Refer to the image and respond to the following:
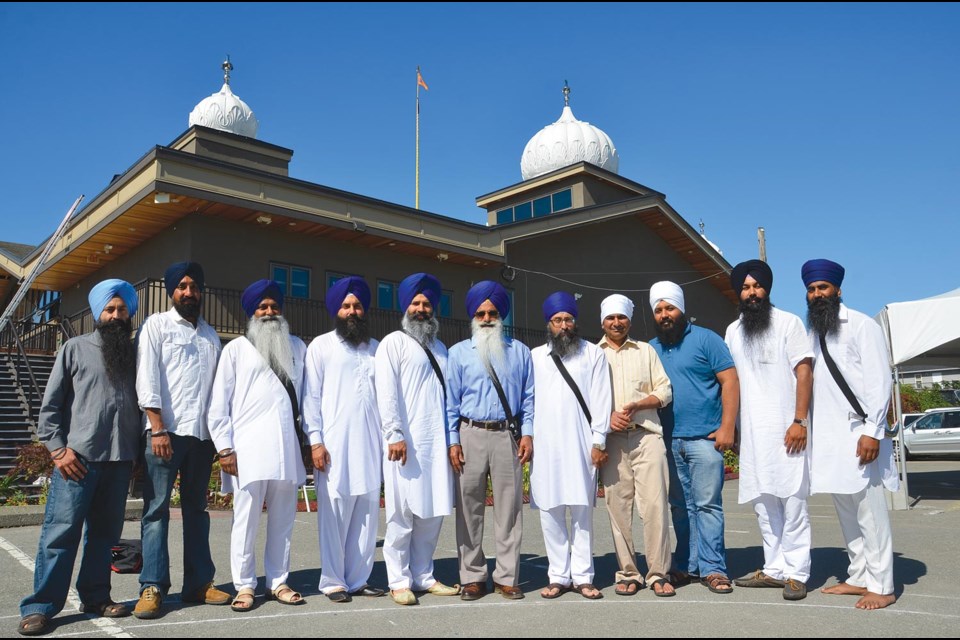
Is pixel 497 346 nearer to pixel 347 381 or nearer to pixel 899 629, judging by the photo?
pixel 347 381

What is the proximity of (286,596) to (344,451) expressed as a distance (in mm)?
1022

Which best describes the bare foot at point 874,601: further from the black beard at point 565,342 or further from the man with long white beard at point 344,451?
the man with long white beard at point 344,451

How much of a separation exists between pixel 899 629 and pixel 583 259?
1838 centimetres

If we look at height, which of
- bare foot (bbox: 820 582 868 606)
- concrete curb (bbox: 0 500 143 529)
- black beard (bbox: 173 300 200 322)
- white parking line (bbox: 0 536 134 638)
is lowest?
bare foot (bbox: 820 582 868 606)

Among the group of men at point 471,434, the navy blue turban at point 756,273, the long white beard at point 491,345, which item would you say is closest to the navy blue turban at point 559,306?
the group of men at point 471,434

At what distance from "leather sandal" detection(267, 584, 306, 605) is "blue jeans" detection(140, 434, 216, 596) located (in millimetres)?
461

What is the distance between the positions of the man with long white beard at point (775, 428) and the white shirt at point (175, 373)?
3873 mm

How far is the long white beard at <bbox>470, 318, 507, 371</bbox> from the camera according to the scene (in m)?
5.70

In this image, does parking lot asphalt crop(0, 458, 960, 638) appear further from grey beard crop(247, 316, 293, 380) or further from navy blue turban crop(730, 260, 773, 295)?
navy blue turban crop(730, 260, 773, 295)

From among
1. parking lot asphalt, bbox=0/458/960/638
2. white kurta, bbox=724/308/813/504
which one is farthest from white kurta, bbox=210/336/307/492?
white kurta, bbox=724/308/813/504

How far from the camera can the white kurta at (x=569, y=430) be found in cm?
561

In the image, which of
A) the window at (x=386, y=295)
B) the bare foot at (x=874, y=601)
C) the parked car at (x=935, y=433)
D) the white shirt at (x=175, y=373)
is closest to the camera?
the bare foot at (x=874, y=601)

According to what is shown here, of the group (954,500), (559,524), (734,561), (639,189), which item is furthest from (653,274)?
(559,524)

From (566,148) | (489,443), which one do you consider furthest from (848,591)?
(566,148)
